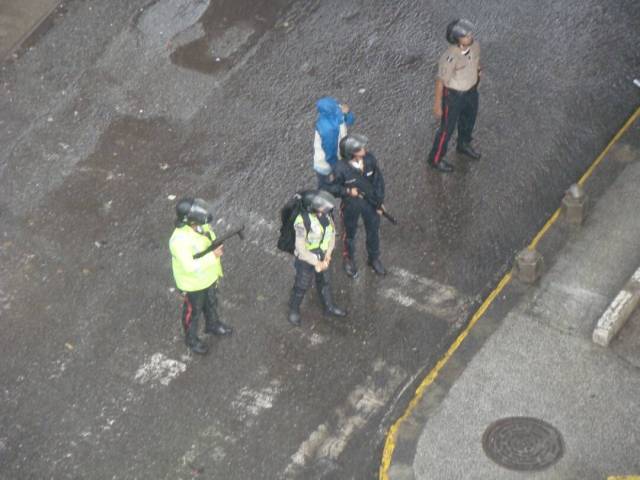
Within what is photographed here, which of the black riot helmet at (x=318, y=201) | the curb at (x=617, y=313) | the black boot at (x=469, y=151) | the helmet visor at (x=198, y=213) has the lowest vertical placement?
the black boot at (x=469, y=151)

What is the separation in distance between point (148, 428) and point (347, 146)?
3.12 meters

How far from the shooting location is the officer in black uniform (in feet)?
38.4

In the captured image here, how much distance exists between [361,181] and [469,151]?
2.34 metres

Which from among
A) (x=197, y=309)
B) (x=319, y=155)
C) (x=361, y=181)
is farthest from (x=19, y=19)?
(x=361, y=181)

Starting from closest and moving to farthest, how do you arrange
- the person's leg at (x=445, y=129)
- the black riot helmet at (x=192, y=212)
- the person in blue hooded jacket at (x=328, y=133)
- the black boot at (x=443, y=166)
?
the black riot helmet at (x=192, y=212), the person in blue hooded jacket at (x=328, y=133), the person's leg at (x=445, y=129), the black boot at (x=443, y=166)

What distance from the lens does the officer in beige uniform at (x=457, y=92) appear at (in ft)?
41.7

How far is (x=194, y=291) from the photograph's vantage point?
11383 mm

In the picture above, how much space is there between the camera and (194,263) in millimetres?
11047

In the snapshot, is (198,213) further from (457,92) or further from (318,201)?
(457,92)

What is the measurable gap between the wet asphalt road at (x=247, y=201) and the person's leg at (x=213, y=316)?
0.41 ft

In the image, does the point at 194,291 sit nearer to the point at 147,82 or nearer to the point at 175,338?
the point at 175,338

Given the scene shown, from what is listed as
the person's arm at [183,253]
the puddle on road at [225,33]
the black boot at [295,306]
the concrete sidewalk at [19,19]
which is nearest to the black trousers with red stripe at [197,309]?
the person's arm at [183,253]

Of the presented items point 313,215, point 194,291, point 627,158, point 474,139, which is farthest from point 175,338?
point 627,158

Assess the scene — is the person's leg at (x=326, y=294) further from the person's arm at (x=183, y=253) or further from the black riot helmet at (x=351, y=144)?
the person's arm at (x=183, y=253)
